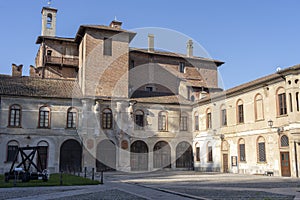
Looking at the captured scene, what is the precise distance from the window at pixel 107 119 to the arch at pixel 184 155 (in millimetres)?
8019

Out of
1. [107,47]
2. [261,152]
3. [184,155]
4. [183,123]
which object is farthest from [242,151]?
[107,47]

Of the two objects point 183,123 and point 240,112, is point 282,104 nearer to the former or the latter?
point 240,112

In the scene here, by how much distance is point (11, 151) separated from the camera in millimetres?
29672

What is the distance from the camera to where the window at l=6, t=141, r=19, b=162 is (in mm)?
29438

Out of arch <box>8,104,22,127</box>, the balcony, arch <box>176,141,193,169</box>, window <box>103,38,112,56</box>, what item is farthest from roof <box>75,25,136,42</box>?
arch <box>176,141,193,169</box>

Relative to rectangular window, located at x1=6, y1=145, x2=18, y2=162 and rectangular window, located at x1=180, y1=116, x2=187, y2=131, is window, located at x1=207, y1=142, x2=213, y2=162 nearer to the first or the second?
rectangular window, located at x1=180, y1=116, x2=187, y2=131

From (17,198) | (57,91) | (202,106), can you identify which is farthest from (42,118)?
(17,198)

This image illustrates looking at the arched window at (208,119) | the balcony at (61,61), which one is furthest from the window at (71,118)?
the arched window at (208,119)

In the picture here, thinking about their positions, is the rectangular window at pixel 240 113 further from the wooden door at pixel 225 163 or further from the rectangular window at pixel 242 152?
the wooden door at pixel 225 163

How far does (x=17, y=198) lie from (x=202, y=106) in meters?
25.0

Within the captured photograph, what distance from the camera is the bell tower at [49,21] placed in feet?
128

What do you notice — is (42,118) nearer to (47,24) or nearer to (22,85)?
(22,85)

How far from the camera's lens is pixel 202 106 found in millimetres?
35281

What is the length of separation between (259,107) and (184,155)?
1180 centimetres
